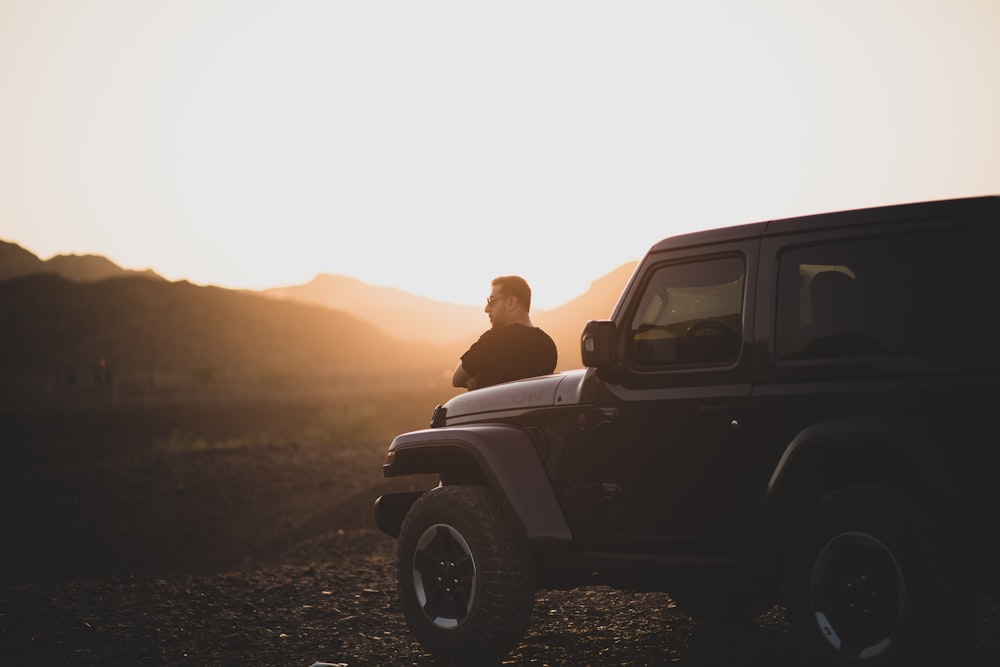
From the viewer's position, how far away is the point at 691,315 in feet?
18.8

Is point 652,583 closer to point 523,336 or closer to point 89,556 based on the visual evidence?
point 523,336

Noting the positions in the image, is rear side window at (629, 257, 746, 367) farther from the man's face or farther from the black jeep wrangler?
the man's face

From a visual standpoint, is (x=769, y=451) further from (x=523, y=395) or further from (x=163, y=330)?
(x=163, y=330)

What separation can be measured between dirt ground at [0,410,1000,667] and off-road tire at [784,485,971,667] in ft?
4.54

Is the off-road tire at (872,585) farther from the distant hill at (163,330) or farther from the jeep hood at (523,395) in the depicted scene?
the distant hill at (163,330)

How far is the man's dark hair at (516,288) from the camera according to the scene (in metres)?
7.42

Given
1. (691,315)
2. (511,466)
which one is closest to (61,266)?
(511,466)

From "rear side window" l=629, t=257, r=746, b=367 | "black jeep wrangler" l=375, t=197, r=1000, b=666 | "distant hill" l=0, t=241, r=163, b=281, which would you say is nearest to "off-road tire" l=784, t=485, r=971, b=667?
"black jeep wrangler" l=375, t=197, r=1000, b=666

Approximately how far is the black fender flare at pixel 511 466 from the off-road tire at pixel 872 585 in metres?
A: 1.52

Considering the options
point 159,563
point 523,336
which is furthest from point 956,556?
point 159,563

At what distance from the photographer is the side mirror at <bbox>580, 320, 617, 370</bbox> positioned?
5.71 metres

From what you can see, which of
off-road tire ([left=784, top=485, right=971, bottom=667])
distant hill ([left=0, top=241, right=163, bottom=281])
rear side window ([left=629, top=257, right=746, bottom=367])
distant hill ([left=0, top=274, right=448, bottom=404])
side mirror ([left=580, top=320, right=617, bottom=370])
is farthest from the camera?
distant hill ([left=0, top=241, right=163, bottom=281])

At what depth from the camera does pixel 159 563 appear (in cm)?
1728

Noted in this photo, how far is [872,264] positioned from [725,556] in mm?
1630
